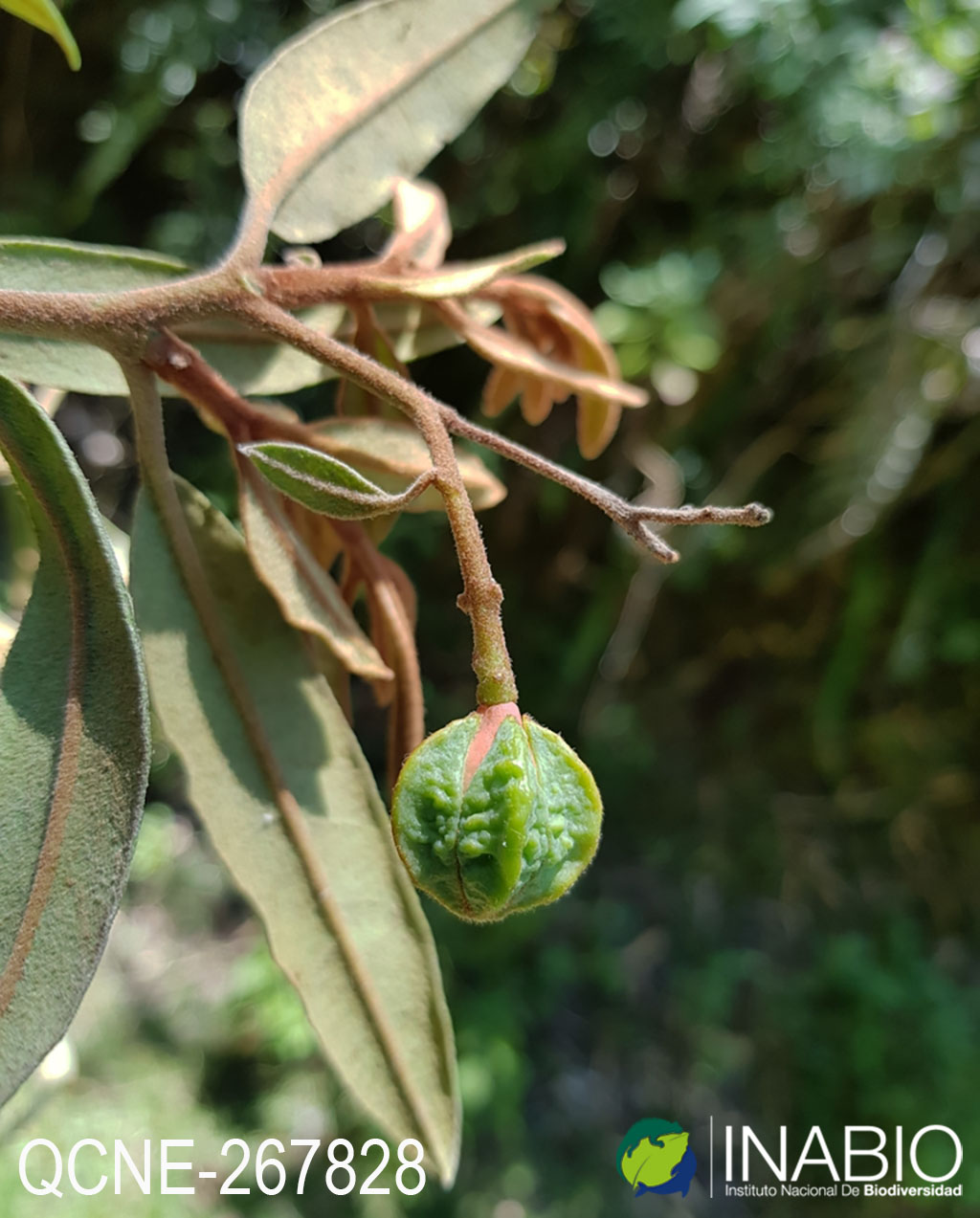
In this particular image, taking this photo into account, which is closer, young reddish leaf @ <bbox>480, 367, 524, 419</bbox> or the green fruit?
the green fruit

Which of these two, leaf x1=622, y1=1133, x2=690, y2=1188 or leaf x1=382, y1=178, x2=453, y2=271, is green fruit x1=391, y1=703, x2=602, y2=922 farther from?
leaf x1=622, y1=1133, x2=690, y2=1188

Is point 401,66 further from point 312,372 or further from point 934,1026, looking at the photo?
point 934,1026

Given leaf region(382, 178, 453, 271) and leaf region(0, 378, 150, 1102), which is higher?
leaf region(382, 178, 453, 271)

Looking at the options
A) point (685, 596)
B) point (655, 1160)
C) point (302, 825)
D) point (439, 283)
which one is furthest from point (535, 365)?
point (685, 596)

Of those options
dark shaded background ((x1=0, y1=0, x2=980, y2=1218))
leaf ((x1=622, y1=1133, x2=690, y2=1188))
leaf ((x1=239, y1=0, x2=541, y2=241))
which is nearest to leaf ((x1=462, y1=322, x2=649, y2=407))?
leaf ((x1=239, y1=0, x2=541, y2=241))

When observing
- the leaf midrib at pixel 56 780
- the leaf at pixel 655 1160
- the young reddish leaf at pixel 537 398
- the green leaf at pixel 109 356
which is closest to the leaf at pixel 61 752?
the leaf midrib at pixel 56 780

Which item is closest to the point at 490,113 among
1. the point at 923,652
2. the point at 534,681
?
the point at 534,681
